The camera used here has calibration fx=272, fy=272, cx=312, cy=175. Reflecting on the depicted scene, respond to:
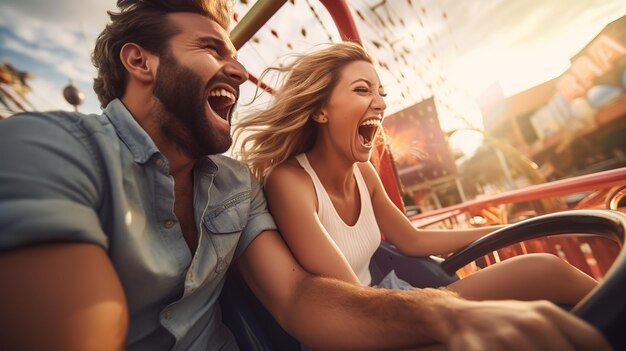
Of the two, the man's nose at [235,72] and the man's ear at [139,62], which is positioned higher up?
the man's ear at [139,62]

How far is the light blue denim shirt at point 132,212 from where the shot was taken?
584 mm

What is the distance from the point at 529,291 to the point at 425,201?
67.1 ft

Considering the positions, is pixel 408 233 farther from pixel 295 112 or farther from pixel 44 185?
pixel 44 185

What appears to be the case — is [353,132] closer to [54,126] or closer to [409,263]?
[409,263]

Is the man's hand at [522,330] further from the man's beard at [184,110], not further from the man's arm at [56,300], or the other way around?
the man's beard at [184,110]

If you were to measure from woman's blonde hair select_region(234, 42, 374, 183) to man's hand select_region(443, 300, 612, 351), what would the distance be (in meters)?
1.24

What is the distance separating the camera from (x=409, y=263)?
5.00ft

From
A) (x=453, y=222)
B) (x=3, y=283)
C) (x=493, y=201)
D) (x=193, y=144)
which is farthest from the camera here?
(x=453, y=222)

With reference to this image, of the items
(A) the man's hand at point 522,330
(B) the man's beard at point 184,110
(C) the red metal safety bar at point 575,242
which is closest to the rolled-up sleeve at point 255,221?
(B) the man's beard at point 184,110

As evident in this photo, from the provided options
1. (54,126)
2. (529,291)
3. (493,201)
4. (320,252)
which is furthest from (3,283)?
(493,201)

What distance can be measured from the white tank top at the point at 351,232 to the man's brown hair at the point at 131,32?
3.01ft

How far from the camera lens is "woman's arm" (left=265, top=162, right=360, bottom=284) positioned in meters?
1.09

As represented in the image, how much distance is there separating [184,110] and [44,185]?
0.65 metres

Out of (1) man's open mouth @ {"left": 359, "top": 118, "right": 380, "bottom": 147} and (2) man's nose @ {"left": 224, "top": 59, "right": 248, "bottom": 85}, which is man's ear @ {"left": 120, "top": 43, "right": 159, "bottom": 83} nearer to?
(2) man's nose @ {"left": 224, "top": 59, "right": 248, "bottom": 85}
